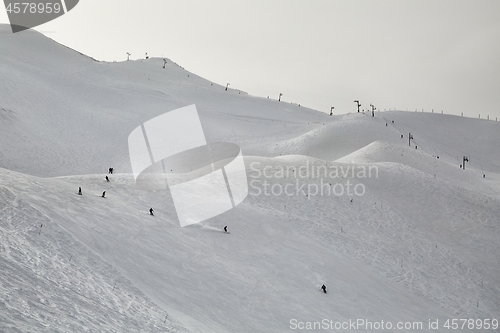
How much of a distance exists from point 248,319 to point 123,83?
209 ft

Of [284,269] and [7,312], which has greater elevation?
[7,312]

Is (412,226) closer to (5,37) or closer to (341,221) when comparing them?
(341,221)

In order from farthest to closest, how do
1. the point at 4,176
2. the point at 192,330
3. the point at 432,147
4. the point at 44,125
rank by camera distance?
the point at 432,147
the point at 44,125
the point at 4,176
the point at 192,330

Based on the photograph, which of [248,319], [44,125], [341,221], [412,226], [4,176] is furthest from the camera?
[44,125]

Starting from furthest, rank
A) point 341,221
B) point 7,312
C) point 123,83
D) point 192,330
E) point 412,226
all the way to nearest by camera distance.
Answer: point 123,83 < point 412,226 < point 341,221 < point 192,330 < point 7,312

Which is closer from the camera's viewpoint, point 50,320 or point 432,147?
point 50,320

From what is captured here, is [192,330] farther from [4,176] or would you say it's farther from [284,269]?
[4,176]

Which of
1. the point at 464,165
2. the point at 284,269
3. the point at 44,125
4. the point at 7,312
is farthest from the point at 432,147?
the point at 7,312

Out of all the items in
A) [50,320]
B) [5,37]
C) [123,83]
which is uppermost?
[5,37]

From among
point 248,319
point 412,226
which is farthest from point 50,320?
point 412,226

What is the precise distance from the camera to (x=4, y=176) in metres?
14.3

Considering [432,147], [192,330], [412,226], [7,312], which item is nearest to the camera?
[7,312]

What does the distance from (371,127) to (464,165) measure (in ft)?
43.8

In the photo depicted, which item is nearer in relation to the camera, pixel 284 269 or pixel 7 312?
pixel 7 312
